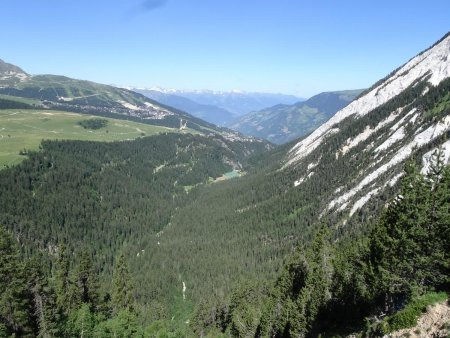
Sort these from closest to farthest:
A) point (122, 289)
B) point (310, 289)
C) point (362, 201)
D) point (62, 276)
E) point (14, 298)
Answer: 1. point (14, 298)
2. point (310, 289)
3. point (62, 276)
4. point (122, 289)
5. point (362, 201)

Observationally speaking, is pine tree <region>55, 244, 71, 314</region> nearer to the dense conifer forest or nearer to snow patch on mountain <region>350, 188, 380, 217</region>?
the dense conifer forest

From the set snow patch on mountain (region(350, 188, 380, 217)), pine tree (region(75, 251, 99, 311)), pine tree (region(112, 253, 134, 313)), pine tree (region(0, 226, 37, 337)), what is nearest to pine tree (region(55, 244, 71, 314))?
pine tree (region(75, 251, 99, 311))

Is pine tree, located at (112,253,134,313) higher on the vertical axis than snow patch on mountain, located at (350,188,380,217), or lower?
lower

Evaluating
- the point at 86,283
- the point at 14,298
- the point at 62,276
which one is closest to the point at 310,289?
the point at 86,283

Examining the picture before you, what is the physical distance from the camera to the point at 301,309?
74375 millimetres

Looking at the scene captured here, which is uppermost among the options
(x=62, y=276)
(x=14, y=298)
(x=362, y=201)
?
(x=14, y=298)

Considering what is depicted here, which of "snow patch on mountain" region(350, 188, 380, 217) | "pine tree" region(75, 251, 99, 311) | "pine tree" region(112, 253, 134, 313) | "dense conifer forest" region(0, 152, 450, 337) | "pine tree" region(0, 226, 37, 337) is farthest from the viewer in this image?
"snow patch on mountain" region(350, 188, 380, 217)

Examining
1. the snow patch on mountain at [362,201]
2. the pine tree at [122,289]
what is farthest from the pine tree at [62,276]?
the snow patch on mountain at [362,201]

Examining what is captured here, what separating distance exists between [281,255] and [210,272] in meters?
34.2

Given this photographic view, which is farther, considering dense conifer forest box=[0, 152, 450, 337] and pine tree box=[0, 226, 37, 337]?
pine tree box=[0, 226, 37, 337]

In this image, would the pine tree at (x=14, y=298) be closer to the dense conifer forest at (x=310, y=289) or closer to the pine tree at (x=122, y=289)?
the dense conifer forest at (x=310, y=289)

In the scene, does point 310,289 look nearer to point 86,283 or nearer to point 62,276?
point 86,283

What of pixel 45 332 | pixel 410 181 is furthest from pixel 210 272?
pixel 410 181

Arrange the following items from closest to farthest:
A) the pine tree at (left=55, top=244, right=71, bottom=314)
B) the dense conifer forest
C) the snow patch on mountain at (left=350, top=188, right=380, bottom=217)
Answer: the dense conifer forest < the pine tree at (left=55, top=244, right=71, bottom=314) < the snow patch on mountain at (left=350, top=188, right=380, bottom=217)
